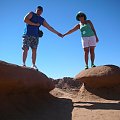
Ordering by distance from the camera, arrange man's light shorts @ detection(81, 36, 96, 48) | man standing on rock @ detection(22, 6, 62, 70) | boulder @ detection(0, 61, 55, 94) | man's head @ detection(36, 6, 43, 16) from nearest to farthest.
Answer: boulder @ detection(0, 61, 55, 94) → man standing on rock @ detection(22, 6, 62, 70) → man's head @ detection(36, 6, 43, 16) → man's light shorts @ detection(81, 36, 96, 48)

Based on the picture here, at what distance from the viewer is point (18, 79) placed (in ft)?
16.5

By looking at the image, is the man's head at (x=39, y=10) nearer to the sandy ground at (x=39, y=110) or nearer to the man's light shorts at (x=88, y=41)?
the man's light shorts at (x=88, y=41)

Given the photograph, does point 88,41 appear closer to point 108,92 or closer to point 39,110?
point 108,92

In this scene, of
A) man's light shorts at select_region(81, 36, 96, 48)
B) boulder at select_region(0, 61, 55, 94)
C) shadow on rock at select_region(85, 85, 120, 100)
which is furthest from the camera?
man's light shorts at select_region(81, 36, 96, 48)

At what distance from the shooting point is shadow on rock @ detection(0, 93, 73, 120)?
474cm

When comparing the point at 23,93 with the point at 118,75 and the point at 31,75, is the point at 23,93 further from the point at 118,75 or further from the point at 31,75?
the point at 118,75

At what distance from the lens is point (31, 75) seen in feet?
19.1

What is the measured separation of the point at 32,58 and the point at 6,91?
7.85 ft

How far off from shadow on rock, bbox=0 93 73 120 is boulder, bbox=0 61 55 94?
0.51 feet

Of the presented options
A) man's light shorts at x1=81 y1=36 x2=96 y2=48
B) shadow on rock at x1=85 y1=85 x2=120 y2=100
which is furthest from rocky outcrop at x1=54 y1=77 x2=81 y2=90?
man's light shorts at x1=81 y1=36 x2=96 y2=48

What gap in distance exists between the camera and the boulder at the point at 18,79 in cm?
470

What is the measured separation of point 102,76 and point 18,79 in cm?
381

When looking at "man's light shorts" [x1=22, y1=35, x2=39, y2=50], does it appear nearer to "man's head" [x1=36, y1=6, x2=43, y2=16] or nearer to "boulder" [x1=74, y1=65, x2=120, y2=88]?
"man's head" [x1=36, y1=6, x2=43, y2=16]

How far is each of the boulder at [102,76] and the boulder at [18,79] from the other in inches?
92.4
